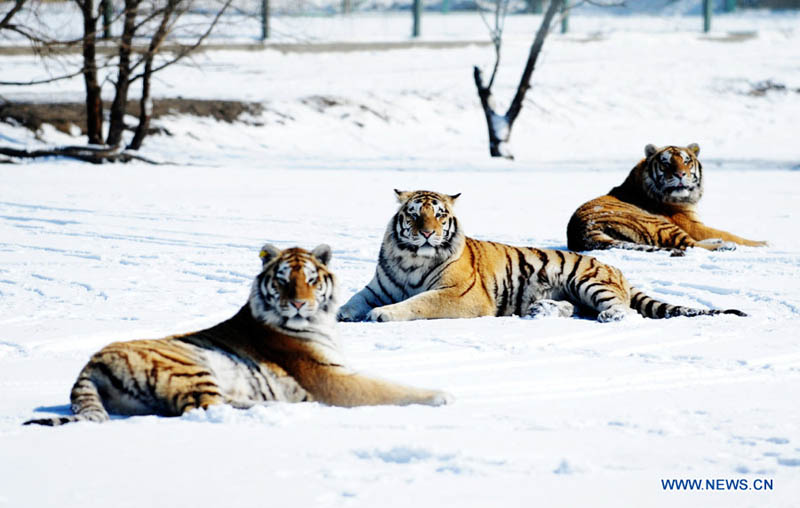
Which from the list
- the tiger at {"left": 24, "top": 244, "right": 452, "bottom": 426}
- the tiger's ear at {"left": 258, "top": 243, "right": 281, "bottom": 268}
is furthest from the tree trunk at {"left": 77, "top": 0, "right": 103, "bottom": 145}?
the tiger at {"left": 24, "top": 244, "right": 452, "bottom": 426}

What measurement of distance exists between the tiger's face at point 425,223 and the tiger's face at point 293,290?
216cm

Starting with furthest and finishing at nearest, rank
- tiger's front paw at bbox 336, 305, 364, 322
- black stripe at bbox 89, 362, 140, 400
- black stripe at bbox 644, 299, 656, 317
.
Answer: black stripe at bbox 644, 299, 656, 317 → tiger's front paw at bbox 336, 305, 364, 322 → black stripe at bbox 89, 362, 140, 400

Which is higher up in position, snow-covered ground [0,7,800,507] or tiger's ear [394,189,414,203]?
tiger's ear [394,189,414,203]

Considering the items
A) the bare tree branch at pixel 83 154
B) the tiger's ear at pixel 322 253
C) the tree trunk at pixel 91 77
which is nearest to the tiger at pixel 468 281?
the tiger's ear at pixel 322 253

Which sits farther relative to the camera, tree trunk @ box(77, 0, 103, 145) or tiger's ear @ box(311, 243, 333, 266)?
tree trunk @ box(77, 0, 103, 145)

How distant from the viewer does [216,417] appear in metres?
4.58

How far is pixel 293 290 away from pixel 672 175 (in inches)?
253

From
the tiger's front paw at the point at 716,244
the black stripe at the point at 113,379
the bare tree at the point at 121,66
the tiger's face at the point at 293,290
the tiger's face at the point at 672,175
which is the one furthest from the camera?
the bare tree at the point at 121,66

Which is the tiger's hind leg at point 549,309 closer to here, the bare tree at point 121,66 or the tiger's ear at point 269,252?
the tiger's ear at point 269,252

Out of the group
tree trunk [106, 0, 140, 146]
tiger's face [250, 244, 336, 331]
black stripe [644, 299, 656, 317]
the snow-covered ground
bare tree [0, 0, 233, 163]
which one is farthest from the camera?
tree trunk [106, 0, 140, 146]

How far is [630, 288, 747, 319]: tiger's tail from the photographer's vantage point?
7543mm

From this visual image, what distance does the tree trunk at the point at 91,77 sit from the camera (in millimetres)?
17719

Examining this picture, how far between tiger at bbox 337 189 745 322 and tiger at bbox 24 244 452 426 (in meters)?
2.15

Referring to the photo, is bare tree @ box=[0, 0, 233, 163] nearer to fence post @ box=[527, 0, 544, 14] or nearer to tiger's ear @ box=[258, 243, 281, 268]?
tiger's ear @ box=[258, 243, 281, 268]
